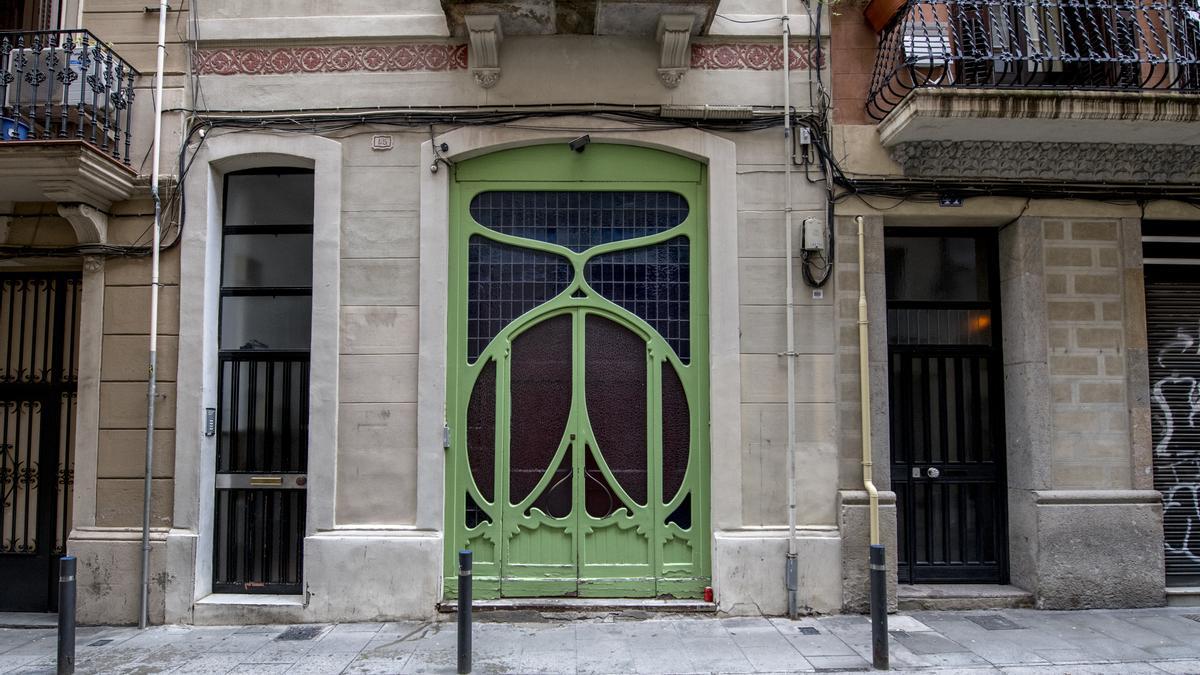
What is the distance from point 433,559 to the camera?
730 centimetres

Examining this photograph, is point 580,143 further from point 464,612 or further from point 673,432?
point 464,612

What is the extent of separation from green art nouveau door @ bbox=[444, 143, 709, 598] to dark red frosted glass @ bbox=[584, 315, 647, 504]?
14mm

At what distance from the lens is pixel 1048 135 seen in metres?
7.45

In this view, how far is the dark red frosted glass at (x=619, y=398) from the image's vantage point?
300 inches

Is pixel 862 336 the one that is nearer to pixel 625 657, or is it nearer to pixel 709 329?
pixel 709 329

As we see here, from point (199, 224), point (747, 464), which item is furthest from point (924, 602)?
point (199, 224)

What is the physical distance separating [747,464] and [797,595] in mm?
1298

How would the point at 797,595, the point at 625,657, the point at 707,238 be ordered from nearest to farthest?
1. the point at 625,657
2. the point at 797,595
3. the point at 707,238

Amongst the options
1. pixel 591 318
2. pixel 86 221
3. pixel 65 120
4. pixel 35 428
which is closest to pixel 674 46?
pixel 591 318

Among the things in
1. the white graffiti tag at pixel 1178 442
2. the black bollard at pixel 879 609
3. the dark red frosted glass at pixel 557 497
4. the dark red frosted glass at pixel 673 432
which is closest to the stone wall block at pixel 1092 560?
the white graffiti tag at pixel 1178 442

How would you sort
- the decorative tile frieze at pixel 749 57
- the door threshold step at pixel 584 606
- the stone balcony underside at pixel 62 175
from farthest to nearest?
the decorative tile frieze at pixel 749 57 < the door threshold step at pixel 584 606 < the stone balcony underside at pixel 62 175

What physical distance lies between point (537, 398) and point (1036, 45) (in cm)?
615

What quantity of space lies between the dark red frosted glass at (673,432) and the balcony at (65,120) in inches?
222

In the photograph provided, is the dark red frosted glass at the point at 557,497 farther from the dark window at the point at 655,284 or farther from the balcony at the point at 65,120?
the balcony at the point at 65,120
